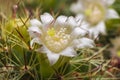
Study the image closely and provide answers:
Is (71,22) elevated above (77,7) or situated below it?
below

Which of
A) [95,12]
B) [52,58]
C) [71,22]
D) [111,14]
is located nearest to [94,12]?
[95,12]

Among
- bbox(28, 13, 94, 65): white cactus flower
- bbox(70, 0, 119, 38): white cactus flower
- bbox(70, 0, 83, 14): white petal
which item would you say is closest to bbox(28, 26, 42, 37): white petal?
bbox(28, 13, 94, 65): white cactus flower

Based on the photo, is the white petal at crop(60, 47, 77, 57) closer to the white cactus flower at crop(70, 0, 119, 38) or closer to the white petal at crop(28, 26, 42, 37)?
the white petal at crop(28, 26, 42, 37)

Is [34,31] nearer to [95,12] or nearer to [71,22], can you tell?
[71,22]

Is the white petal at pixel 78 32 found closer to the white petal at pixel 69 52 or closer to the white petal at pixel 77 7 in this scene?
the white petal at pixel 69 52

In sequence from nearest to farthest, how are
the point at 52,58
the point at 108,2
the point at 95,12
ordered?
the point at 52,58, the point at 108,2, the point at 95,12

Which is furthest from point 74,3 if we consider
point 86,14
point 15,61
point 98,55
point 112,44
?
point 15,61

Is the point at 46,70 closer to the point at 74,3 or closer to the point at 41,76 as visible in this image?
the point at 41,76
